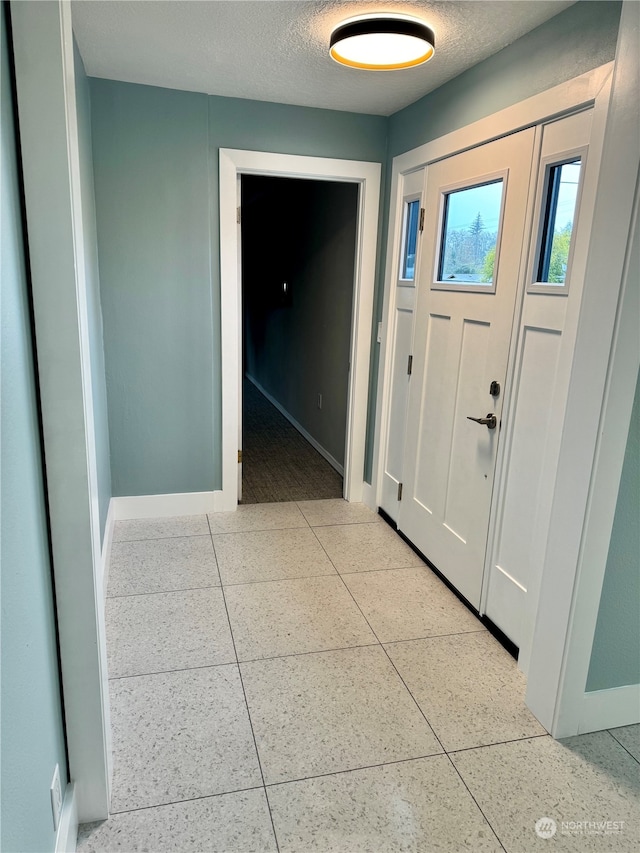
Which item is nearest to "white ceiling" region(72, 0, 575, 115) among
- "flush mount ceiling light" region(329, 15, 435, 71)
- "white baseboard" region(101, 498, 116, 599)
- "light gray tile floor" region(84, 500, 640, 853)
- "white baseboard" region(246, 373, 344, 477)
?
"flush mount ceiling light" region(329, 15, 435, 71)

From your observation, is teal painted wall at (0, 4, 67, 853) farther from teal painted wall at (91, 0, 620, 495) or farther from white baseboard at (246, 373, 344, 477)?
white baseboard at (246, 373, 344, 477)

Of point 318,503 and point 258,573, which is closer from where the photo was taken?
point 258,573

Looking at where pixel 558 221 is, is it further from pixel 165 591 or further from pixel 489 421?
pixel 165 591

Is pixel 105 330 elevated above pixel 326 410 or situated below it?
above

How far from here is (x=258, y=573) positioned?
291 cm

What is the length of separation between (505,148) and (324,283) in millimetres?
2365

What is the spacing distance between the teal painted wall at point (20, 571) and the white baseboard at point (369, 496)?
8.45ft

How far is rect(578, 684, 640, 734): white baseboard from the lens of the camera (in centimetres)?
194

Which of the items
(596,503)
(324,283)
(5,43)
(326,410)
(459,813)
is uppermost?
(5,43)

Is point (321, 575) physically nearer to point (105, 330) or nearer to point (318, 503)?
point (318, 503)

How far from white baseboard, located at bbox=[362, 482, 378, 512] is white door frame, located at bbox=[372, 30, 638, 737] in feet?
5.90

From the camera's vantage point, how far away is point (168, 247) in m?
3.19

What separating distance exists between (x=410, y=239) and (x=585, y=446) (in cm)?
187

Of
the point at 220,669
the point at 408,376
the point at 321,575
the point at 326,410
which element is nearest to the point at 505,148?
the point at 408,376
